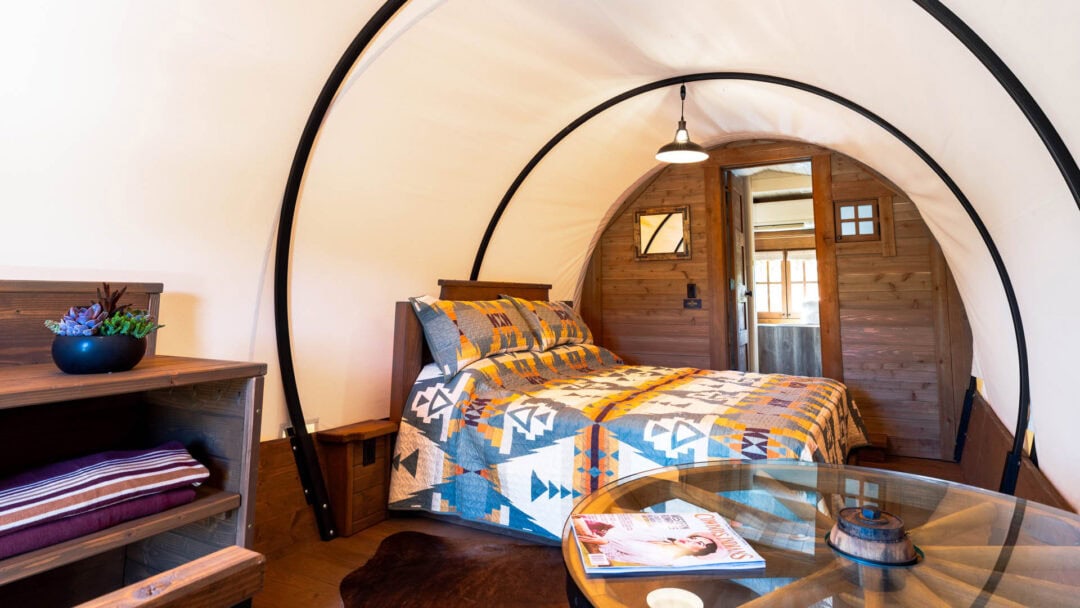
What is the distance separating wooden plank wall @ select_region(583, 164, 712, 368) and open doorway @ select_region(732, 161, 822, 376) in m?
0.85

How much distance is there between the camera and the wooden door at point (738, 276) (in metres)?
4.46

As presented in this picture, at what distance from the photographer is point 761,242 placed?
26.2 feet

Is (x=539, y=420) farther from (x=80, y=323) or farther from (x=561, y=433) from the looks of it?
(x=80, y=323)

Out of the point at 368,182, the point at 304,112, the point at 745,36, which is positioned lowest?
the point at 368,182

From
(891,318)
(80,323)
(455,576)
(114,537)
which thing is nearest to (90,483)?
(114,537)

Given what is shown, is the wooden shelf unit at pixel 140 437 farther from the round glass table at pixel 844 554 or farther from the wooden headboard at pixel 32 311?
the round glass table at pixel 844 554

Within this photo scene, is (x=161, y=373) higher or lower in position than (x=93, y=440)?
higher

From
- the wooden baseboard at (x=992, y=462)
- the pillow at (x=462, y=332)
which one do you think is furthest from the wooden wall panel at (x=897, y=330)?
the pillow at (x=462, y=332)

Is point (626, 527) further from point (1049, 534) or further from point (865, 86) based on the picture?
point (865, 86)

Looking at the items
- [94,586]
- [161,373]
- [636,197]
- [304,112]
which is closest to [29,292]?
[161,373]

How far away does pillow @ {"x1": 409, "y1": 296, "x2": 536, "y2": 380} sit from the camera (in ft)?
8.36

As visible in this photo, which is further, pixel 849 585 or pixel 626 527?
pixel 626 527

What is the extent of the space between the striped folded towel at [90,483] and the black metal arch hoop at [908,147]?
2263 millimetres

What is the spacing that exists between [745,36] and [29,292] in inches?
111
